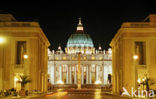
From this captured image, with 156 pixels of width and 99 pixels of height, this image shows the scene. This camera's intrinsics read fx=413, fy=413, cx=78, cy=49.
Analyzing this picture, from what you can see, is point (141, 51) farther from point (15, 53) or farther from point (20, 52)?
point (15, 53)

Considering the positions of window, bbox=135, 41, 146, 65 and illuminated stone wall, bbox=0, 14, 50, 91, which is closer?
illuminated stone wall, bbox=0, 14, 50, 91

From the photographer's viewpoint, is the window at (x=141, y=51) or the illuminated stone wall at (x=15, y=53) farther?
the window at (x=141, y=51)

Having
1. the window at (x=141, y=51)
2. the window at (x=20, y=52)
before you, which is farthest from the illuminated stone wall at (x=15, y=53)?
the window at (x=141, y=51)

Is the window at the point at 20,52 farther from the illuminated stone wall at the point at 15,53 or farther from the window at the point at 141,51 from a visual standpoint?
the window at the point at 141,51

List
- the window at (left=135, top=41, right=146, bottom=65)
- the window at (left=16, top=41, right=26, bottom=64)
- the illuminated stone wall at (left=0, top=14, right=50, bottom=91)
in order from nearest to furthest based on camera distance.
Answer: the illuminated stone wall at (left=0, top=14, right=50, bottom=91), the window at (left=135, top=41, right=146, bottom=65), the window at (left=16, top=41, right=26, bottom=64)

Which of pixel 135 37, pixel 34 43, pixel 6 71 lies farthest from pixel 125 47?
pixel 6 71

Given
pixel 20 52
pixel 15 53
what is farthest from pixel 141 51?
pixel 15 53

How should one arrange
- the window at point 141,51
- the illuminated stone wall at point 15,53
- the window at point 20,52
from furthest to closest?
the window at point 20,52
the window at point 141,51
the illuminated stone wall at point 15,53

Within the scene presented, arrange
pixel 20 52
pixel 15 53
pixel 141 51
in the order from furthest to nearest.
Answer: pixel 141 51 → pixel 20 52 → pixel 15 53

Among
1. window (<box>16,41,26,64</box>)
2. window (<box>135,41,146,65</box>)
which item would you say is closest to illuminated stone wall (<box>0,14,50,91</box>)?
window (<box>16,41,26,64</box>)

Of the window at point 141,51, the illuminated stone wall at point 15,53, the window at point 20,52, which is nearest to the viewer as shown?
the illuminated stone wall at point 15,53

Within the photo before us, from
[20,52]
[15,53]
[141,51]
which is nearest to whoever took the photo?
[15,53]

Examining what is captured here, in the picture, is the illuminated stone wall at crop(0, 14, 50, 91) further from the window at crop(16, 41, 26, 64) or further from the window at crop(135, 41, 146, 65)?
the window at crop(135, 41, 146, 65)

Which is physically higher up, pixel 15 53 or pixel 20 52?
pixel 20 52
